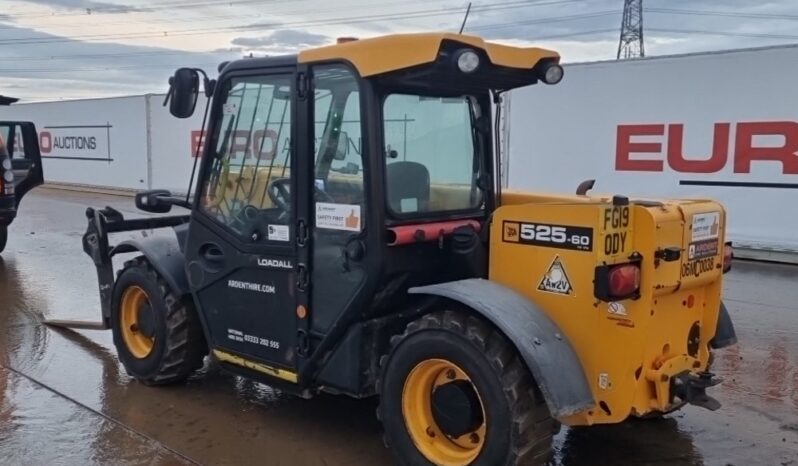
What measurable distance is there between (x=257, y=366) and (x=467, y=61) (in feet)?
6.84

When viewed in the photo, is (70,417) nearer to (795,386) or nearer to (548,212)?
(548,212)

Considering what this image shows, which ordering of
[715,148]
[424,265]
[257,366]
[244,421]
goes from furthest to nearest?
[715,148] < [244,421] < [257,366] < [424,265]

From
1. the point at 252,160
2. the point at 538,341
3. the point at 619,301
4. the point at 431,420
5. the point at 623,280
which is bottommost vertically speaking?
the point at 431,420

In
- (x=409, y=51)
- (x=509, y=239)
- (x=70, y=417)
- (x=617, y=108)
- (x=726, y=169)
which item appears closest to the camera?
(x=409, y=51)

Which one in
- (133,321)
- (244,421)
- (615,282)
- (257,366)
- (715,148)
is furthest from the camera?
(715,148)

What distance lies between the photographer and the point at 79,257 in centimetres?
1004

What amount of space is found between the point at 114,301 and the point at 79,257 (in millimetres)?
5401

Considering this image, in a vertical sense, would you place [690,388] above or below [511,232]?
below

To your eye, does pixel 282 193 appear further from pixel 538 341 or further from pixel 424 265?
pixel 538 341

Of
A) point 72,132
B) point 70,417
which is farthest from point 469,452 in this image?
point 72,132

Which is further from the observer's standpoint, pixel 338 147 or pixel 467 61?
pixel 338 147

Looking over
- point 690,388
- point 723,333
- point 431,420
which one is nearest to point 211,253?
point 431,420

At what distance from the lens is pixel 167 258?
4.82 m

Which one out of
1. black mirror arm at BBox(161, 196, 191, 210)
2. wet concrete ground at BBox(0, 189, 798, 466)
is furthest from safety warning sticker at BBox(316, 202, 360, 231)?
wet concrete ground at BBox(0, 189, 798, 466)
